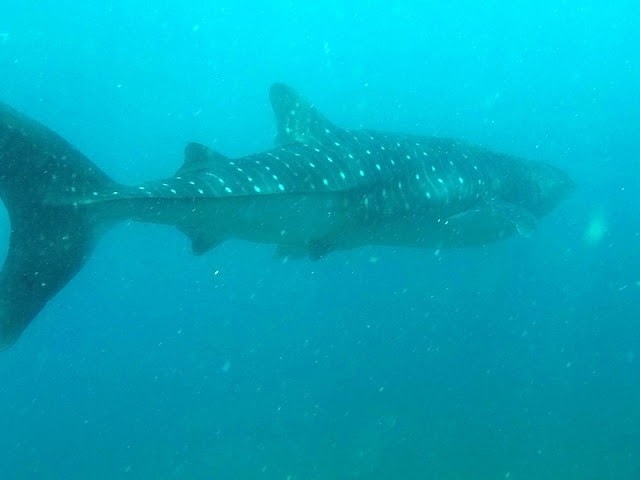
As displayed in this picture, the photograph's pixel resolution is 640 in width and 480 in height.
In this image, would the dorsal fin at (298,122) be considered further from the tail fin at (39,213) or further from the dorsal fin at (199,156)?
the tail fin at (39,213)

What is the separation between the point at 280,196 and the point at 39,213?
2.46 m

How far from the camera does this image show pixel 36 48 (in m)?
46.6

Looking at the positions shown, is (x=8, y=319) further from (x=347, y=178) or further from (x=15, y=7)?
(x=15, y=7)

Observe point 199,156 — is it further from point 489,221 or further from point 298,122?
point 489,221

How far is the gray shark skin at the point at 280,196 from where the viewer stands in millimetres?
5539

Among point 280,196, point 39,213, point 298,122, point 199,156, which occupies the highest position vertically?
point 298,122

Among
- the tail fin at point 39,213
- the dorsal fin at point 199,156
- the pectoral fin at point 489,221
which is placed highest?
the pectoral fin at point 489,221

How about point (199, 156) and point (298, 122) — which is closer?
point (199, 156)

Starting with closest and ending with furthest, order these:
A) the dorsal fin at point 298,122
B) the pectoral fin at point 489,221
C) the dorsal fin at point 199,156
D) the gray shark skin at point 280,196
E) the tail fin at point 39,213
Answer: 1. the tail fin at point 39,213
2. the gray shark skin at point 280,196
3. the dorsal fin at point 199,156
4. the dorsal fin at point 298,122
5. the pectoral fin at point 489,221

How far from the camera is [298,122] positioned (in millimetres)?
8453

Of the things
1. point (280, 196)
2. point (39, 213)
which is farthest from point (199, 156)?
point (39, 213)

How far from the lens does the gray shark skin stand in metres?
5.54

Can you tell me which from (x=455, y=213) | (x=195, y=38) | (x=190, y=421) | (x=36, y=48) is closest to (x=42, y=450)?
(x=190, y=421)

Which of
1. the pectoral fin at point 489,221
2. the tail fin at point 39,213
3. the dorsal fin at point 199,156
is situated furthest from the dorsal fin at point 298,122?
the tail fin at point 39,213
